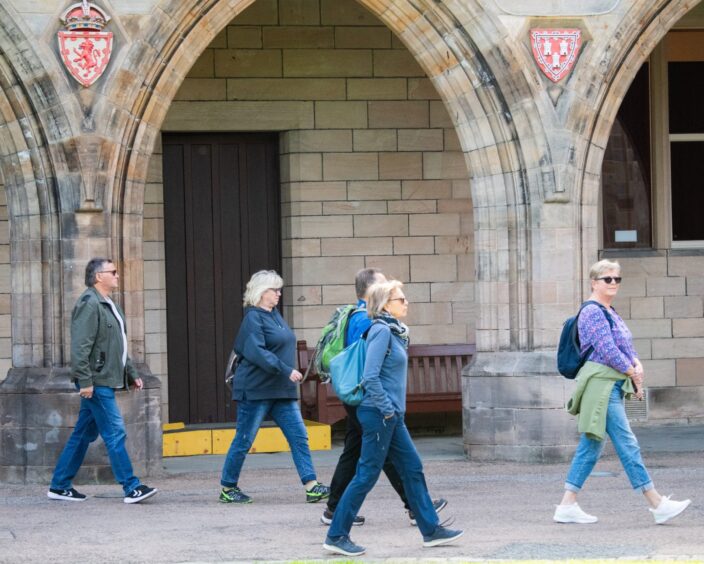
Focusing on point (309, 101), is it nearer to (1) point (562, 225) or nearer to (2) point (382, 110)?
(2) point (382, 110)

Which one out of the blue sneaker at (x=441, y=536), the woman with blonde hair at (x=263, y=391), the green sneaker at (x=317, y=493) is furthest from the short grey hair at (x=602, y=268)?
the green sneaker at (x=317, y=493)

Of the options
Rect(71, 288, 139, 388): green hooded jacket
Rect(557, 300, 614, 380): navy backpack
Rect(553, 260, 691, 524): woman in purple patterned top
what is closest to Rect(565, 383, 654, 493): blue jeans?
Rect(553, 260, 691, 524): woman in purple patterned top

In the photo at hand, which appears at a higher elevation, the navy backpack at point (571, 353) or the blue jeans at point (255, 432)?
the navy backpack at point (571, 353)

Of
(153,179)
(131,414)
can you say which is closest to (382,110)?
(153,179)

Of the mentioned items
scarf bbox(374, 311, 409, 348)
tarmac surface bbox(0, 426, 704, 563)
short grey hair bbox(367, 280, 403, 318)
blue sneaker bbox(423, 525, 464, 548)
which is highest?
short grey hair bbox(367, 280, 403, 318)

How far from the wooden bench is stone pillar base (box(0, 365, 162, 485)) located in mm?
2446

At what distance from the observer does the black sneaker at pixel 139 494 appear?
383 inches

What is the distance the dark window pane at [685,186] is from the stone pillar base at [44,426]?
19.2ft

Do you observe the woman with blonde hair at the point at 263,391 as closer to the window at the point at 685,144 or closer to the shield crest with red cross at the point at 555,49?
the shield crest with red cross at the point at 555,49

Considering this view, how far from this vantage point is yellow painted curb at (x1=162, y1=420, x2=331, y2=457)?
12.4 m

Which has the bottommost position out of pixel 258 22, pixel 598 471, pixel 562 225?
pixel 598 471

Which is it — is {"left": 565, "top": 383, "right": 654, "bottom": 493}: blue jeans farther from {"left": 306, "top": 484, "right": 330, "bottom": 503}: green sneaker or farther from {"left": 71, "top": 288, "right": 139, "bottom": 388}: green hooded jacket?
{"left": 71, "top": 288, "right": 139, "bottom": 388}: green hooded jacket

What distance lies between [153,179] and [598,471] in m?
4.85

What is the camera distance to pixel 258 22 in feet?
44.7
